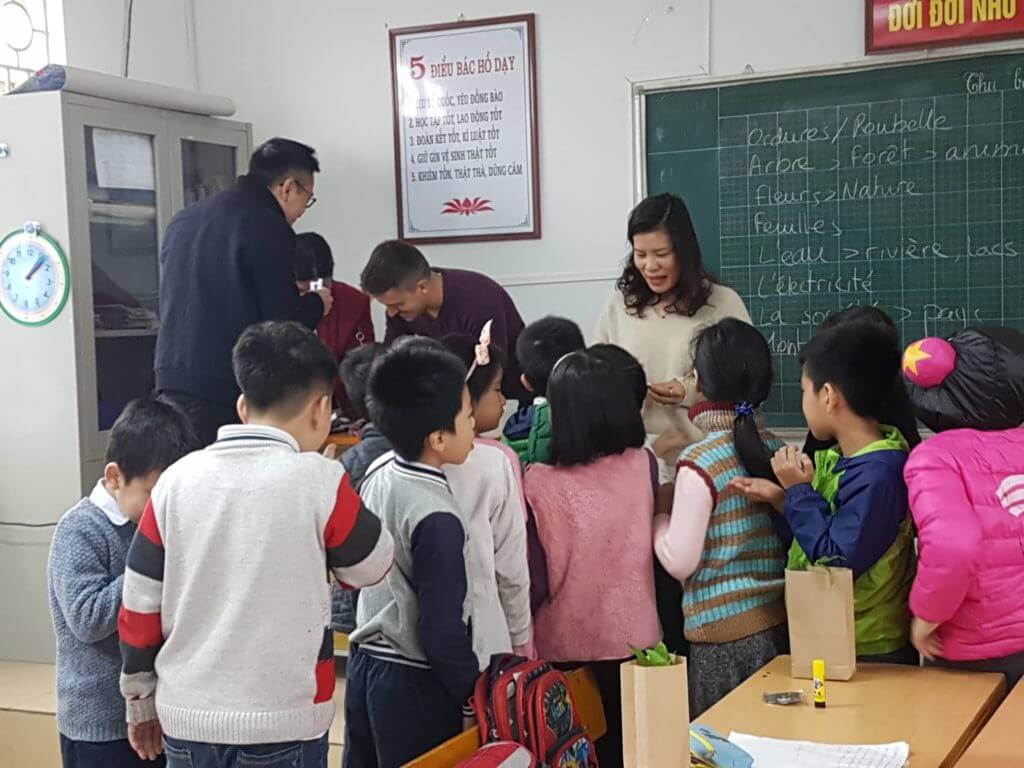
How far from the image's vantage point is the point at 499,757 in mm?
1710

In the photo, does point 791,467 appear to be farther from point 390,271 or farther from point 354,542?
point 390,271

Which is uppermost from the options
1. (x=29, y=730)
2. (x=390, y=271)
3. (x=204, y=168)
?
(x=204, y=168)

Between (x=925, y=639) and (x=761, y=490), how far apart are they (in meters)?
0.39

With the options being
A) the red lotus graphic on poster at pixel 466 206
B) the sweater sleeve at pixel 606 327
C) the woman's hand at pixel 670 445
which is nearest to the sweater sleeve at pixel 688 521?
the woman's hand at pixel 670 445

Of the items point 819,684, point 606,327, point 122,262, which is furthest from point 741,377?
point 122,262

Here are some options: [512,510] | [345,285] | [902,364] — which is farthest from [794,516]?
[345,285]

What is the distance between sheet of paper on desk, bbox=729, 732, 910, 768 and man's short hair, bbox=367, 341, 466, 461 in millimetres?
741

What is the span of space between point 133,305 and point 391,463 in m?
2.39

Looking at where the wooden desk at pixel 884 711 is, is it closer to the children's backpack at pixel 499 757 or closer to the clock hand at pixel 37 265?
the children's backpack at pixel 499 757

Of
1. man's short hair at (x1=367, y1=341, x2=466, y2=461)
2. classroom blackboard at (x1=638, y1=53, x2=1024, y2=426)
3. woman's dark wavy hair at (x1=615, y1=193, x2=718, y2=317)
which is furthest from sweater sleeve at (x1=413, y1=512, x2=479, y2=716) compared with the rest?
classroom blackboard at (x1=638, y1=53, x2=1024, y2=426)

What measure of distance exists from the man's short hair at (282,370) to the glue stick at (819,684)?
94 centimetres

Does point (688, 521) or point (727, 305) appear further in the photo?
point (727, 305)

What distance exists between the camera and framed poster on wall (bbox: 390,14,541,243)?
4.44 m

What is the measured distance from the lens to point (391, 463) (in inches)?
88.1
